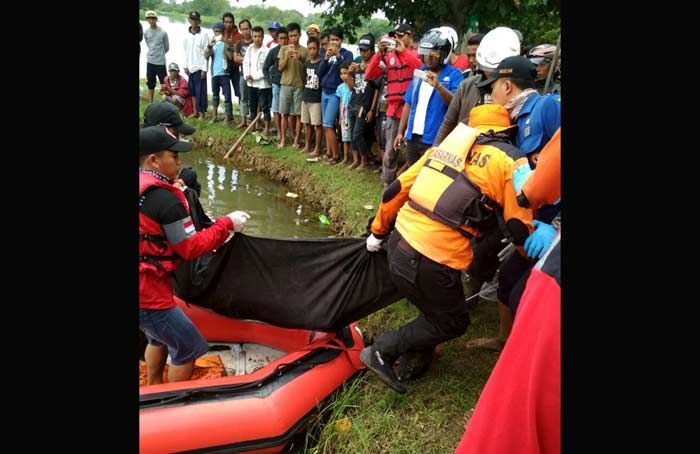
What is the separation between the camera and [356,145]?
7.45 m

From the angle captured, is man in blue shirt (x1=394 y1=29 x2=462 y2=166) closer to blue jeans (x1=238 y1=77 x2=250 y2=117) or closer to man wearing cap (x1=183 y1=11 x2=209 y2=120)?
blue jeans (x1=238 y1=77 x2=250 y2=117)

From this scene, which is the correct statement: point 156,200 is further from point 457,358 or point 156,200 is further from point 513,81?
point 457,358

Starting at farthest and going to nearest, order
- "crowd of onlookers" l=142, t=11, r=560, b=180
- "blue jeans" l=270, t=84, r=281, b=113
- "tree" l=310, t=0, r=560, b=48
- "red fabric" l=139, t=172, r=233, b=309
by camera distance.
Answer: "blue jeans" l=270, t=84, r=281, b=113 < "tree" l=310, t=0, r=560, b=48 < "crowd of onlookers" l=142, t=11, r=560, b=180 < "red fabric" l=139, t=172, r=233, b=309

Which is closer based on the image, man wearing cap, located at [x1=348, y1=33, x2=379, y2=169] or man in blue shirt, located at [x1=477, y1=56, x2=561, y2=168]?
man in blue shirt, located at [x1=477, y1=56, x2=561, y2=168]

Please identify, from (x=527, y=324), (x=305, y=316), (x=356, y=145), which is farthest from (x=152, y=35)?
(x=527, y=324)

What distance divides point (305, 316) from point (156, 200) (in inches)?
47.8

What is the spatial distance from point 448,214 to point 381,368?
1.06 m

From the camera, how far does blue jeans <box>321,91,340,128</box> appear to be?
25.2ft

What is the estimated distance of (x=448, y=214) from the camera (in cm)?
263

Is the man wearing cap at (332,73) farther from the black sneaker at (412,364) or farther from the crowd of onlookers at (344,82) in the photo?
the black sneaker at (412,364)

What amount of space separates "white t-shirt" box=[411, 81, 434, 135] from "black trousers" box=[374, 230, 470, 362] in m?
2.58

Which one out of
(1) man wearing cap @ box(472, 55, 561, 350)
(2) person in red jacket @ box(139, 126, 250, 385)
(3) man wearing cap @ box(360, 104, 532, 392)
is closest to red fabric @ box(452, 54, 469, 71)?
(1) man wearing cap @ box(472, 55, 561, 350)

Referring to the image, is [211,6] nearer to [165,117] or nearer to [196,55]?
[196,55]

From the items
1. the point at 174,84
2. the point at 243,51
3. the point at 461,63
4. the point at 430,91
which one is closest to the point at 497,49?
the point at 430,91
